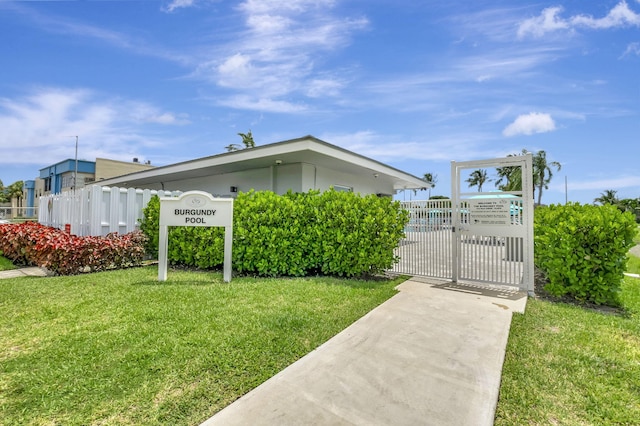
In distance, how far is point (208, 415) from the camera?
77.7 inches

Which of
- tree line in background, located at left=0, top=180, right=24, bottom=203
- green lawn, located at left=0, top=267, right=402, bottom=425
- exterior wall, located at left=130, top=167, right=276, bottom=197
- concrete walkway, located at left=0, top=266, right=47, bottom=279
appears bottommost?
concrete walkway, located at left=0, top=266, right=47, bottom=279

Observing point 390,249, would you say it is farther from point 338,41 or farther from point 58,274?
point 58,274

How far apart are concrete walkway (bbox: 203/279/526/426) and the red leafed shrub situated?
593cm

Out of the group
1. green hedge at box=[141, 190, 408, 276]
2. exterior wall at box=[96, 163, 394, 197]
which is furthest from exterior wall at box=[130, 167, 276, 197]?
green hedge at box=[141, 190, 408, 276]

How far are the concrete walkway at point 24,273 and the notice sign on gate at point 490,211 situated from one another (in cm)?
881

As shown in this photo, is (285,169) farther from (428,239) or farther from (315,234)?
(428,239)

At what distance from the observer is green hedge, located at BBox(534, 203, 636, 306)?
4551 mm

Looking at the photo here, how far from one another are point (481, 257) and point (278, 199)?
4085 mm

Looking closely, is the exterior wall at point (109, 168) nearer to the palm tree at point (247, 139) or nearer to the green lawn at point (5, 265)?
the palm tree at point (247, 139)

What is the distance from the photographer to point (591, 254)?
4695 millimetres

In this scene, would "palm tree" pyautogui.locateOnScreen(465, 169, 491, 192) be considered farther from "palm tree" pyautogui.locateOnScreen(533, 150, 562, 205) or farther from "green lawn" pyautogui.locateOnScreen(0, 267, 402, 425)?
"green lawn" pyautogui.locateOnScreen(0, 267, 402, 425)

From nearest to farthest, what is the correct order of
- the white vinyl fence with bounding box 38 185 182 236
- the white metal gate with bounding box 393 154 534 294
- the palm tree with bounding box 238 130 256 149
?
the white metal gate with bounding box 393 154 534 294 → the white vinyl fence with bounding box 38 185 182 236 → the palm tree with bounding box 238 130 256 149

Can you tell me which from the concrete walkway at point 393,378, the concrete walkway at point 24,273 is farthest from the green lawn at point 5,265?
the concrete walkway at point 393,378

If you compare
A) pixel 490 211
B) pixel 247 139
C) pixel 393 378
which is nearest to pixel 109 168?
pixel 247 139
